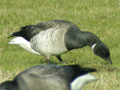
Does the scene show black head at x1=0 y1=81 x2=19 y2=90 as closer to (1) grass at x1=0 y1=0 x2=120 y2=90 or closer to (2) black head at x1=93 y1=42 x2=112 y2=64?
(1) grass at x1=0 y1=0 x2=120 y2=90

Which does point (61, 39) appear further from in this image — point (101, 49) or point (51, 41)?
point (101, 49)

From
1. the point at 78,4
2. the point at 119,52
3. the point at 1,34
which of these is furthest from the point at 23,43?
the point at 78,4

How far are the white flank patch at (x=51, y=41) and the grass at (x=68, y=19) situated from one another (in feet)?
2.05

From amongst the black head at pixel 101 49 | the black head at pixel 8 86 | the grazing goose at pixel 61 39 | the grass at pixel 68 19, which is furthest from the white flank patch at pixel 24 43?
the black head at pixel 8 86

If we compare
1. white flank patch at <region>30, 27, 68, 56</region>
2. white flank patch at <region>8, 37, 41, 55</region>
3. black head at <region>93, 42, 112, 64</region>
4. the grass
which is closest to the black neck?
black head at <region>93, 42, 112, 64</region>

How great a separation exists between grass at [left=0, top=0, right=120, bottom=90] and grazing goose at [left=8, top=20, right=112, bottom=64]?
0.53 metres

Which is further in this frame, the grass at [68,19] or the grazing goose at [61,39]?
the grass at [68,19]

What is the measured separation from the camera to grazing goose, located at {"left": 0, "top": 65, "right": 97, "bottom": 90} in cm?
359

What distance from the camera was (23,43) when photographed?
761cm

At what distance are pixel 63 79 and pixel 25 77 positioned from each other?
57cm

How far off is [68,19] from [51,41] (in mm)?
4112

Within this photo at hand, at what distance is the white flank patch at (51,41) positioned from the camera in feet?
22.2

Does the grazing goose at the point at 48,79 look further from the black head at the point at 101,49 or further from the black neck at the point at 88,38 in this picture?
→ the black head at the point at 101,49

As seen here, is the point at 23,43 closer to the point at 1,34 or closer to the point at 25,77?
the point at 1,34
